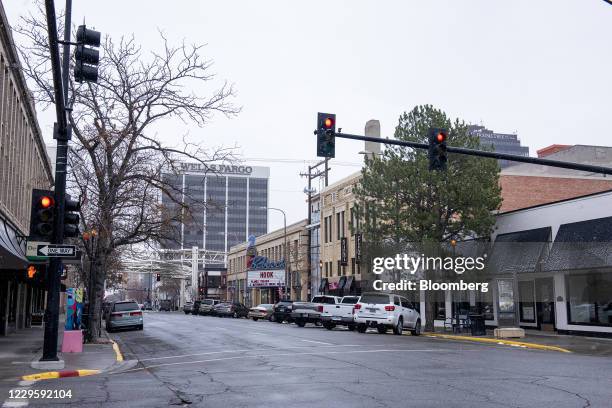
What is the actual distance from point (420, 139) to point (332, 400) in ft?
79.5

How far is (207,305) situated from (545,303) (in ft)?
142

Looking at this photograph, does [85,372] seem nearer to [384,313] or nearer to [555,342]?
[384,313]

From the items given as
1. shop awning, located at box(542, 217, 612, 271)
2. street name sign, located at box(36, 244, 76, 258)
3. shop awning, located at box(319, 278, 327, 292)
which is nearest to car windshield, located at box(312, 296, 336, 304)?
shop awning, located at box(542, 217, 612, 271)

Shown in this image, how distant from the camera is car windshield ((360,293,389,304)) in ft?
99.8

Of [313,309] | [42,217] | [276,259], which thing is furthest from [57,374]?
[276,259]

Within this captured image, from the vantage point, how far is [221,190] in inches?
5689

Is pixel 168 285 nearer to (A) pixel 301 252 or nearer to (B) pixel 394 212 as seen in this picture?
(A) pixel 301 252

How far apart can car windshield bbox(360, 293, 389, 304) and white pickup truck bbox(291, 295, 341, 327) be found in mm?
6605

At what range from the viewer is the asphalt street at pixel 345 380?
33.2 feet

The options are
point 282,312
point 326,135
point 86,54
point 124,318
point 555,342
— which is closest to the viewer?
point 86,54

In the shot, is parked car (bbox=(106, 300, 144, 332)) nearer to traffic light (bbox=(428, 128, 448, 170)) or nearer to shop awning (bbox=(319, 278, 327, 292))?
shop awning (bbox=(319, 278, 327, 292))

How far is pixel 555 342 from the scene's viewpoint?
995 inches

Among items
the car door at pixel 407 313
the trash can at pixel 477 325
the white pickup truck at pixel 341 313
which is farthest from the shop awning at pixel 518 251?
the white pickup truck at pixel 341 313

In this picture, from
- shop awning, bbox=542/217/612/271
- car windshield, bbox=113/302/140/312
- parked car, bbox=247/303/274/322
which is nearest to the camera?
shop awning, bbox=542/217/612/271
